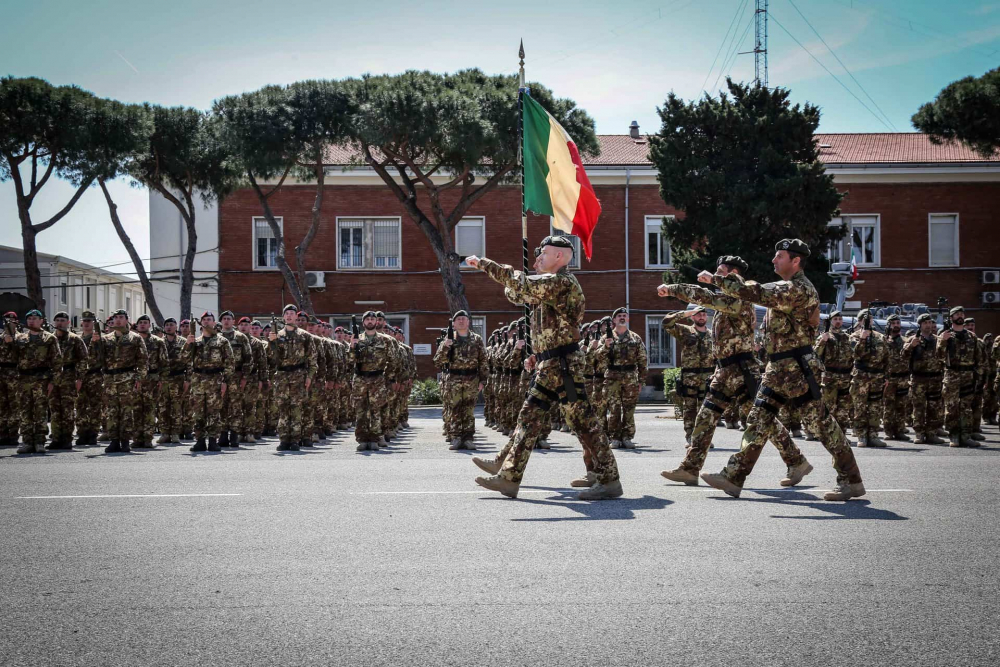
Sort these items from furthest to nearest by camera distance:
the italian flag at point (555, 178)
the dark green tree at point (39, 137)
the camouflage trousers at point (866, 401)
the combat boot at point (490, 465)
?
the dark green tree at point (39, 137) → the camouflage trousers at point (866, 401) → the italian flag at point (555, 178) → the combat boot at point (490, 465)

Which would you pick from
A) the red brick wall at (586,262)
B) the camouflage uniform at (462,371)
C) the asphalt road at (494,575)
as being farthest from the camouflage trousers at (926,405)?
the red brick wall at (586,262)

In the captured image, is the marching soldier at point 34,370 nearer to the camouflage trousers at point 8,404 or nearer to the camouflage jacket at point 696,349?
the camouflage trousers at point 8,404

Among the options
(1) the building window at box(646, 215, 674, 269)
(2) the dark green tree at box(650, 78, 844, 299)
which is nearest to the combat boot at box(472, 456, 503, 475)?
(2) the dark green tree at box(650, 78, 844, 299)

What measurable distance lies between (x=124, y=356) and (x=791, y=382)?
11.2 metres

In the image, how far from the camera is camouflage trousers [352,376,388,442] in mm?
14281

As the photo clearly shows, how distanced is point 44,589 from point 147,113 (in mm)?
29987

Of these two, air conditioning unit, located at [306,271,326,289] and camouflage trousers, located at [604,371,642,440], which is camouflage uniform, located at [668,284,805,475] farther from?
air conditioning unit, located at [306,271,326,289]

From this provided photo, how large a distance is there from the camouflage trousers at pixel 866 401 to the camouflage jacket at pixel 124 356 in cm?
1130

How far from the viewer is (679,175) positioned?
32.7 meters

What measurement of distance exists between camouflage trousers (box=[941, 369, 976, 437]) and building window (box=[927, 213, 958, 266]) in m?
25.8

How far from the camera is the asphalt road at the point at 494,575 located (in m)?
4.11

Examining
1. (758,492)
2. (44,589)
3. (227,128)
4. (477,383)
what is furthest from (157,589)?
(227,128)

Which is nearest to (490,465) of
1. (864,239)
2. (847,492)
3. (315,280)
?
(847,492)

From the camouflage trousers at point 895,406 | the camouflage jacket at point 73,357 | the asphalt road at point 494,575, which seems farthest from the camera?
the camouflage trousers at point 895,406
